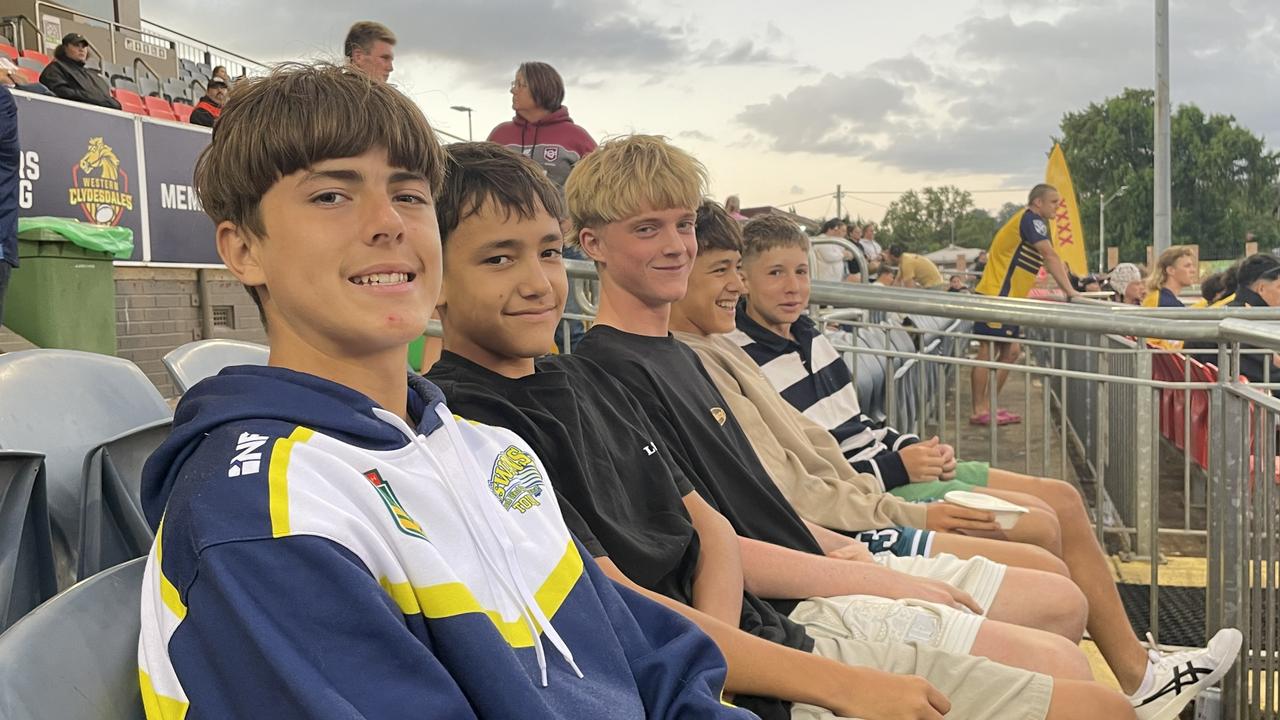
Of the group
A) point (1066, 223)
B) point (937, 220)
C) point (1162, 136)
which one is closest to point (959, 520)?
point (1162, 136)

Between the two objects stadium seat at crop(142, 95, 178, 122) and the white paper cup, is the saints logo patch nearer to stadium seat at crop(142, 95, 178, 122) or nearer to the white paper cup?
the white paper cup

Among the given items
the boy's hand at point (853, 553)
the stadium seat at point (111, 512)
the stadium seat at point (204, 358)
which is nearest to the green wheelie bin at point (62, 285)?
the stadium seat at point (204, 358)

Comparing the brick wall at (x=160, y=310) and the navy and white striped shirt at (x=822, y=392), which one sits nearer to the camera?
the navy and white striped shirt at (x=822, y=392)

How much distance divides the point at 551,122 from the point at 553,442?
4322 mm

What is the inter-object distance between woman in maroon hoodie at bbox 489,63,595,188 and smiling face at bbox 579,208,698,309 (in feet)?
10.2

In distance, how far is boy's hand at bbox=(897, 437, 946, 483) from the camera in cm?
341

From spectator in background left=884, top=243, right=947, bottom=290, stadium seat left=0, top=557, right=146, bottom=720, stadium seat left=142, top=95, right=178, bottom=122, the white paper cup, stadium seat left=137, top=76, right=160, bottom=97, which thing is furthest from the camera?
stadium seat left=137, top=76, right=160, bottom=97

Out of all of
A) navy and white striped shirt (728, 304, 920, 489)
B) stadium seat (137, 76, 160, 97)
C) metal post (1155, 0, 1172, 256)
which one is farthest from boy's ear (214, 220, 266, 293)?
metal post (1155, 0, 1172, 256)

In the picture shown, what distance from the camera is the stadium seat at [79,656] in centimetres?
96

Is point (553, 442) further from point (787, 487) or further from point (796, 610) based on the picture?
point (787, 487)

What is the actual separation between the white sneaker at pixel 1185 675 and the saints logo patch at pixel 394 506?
7.59ft

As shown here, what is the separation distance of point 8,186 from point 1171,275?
29.5ft

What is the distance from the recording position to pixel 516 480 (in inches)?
62.0

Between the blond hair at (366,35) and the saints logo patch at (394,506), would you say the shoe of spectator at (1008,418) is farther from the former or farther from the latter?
the saints logo patch at (394,506)
